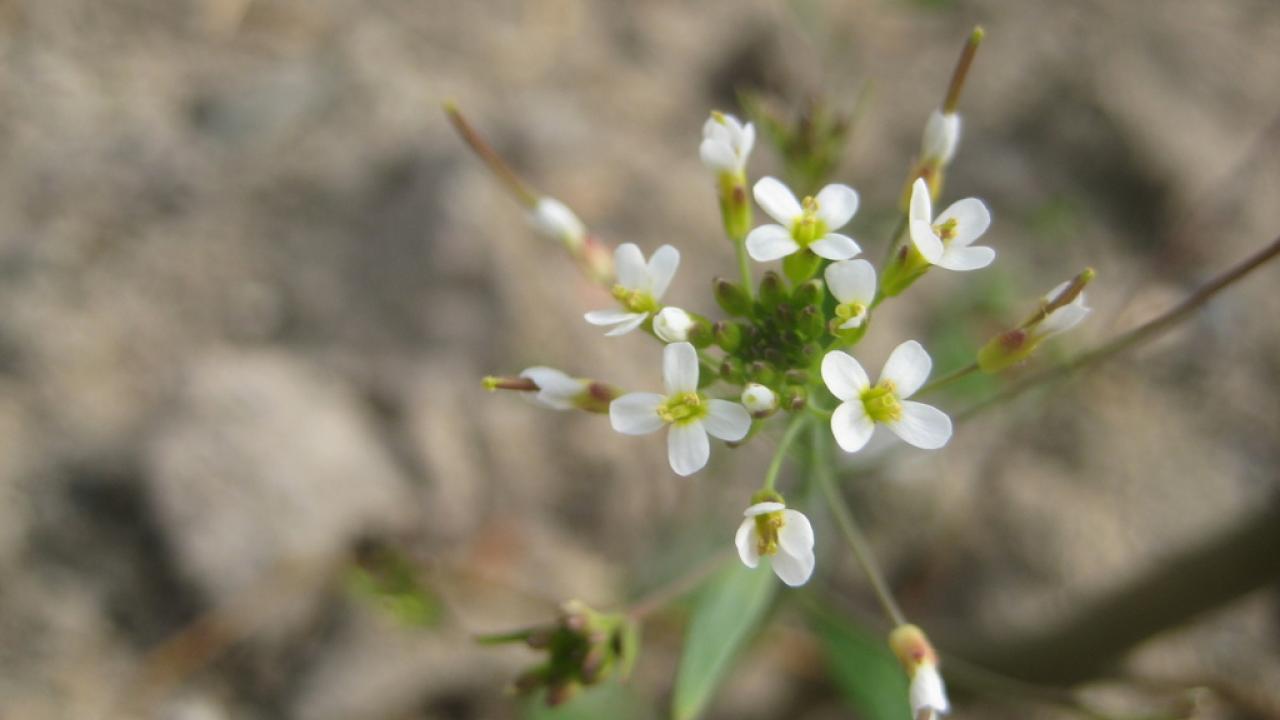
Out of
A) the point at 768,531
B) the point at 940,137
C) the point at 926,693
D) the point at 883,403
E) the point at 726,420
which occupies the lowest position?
the point at 926,693

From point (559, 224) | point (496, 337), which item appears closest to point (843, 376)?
point (559, 224)

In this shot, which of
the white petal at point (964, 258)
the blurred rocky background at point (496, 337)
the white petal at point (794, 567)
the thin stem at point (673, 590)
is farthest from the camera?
the blurred rocky background at point (496, 337)

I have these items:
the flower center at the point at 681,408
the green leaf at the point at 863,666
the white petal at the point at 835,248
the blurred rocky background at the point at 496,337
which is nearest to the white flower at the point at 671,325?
the flower center at the point at 681,408

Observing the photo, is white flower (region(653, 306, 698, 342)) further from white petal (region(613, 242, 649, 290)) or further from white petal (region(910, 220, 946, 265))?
white petal (region(910, 220, 946, 265))

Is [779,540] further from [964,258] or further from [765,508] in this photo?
[964,258]

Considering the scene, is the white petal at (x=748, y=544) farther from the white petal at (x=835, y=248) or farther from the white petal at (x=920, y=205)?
the white petal at (x=920, y=205)

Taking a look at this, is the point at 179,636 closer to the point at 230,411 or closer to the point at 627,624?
the point at 230,411

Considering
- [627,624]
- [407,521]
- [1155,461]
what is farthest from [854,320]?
[1155,461]
